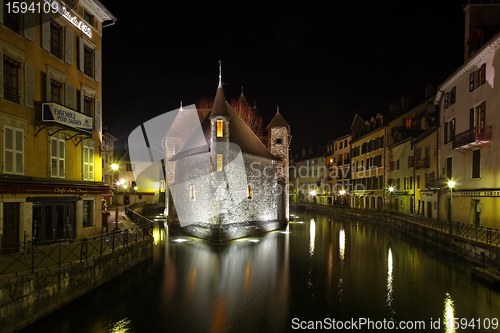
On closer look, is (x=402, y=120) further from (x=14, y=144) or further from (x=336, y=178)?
(x=14, y=144)

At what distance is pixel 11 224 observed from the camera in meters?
12.9

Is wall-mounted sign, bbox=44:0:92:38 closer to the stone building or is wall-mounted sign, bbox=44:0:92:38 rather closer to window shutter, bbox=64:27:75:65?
window shutter, bbox=64:27:75:65

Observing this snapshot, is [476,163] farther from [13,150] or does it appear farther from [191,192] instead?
[13,150]

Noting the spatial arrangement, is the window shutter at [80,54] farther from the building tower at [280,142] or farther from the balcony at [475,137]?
the balcony at [475,137]

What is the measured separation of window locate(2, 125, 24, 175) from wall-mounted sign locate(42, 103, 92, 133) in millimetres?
1172

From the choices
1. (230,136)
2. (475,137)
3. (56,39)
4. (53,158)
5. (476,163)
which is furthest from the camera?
(230,136)

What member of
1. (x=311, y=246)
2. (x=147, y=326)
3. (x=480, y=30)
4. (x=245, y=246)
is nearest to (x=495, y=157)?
(x=480, y=30)

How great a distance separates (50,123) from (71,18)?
19.0 ft

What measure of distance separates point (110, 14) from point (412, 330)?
19.8 meters

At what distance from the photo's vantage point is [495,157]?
18406 millimetres

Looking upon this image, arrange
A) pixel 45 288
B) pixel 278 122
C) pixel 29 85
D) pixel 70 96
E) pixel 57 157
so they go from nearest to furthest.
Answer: pixel 45 288, pixel 29 85, pixel 57 157, pixel 70 96, pixel 278 122

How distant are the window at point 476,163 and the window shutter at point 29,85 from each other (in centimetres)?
2359

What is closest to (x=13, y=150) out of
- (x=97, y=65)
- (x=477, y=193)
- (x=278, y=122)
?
(x=97, y=65)

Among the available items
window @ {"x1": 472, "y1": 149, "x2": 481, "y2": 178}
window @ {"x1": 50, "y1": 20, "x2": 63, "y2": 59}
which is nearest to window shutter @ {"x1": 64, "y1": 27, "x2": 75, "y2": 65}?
window @ {"x1": 50, "y1": 20, "x2": 63, "y2": 59}
